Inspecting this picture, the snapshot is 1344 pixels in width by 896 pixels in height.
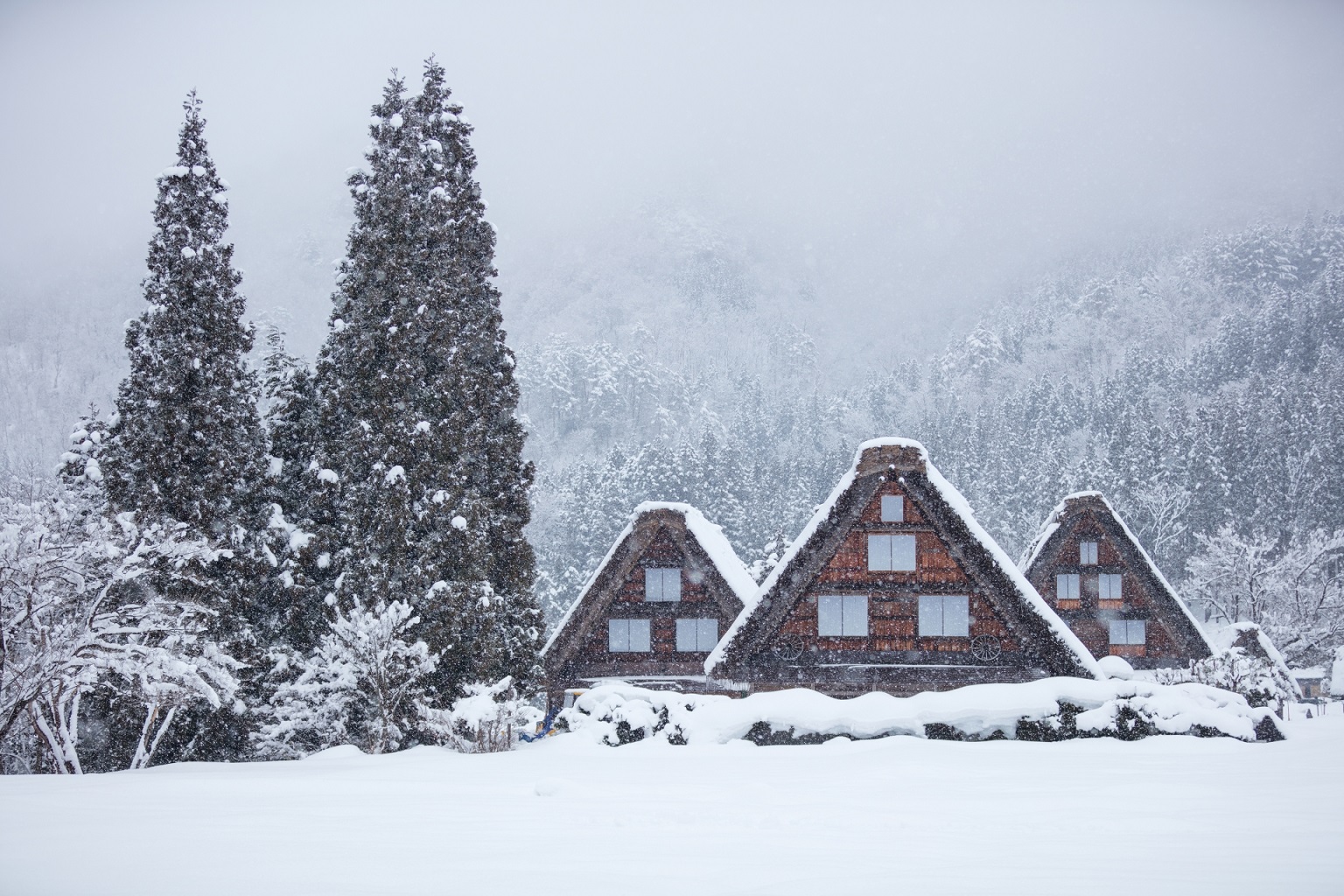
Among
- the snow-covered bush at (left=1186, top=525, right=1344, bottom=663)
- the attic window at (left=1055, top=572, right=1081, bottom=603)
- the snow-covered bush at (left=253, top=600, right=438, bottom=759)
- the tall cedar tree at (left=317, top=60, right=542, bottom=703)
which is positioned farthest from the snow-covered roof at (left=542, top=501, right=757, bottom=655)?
the snow-covered bush at (left=1186, top=525, right=1344, bottom=663)

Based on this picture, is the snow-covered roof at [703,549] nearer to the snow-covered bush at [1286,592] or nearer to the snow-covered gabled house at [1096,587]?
the snow-covered gabled house at [1096,587]

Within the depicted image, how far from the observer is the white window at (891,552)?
1022 inches

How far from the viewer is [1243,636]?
41.9 meters

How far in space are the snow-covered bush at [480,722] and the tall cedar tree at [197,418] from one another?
19.9 feet

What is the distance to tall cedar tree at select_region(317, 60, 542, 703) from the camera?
78.4 ft

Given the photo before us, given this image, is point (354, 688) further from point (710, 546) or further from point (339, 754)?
point (710, 546)

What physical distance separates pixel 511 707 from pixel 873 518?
1064cm

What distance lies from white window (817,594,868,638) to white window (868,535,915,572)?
3.36 ft

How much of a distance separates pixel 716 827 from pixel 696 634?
2530cm

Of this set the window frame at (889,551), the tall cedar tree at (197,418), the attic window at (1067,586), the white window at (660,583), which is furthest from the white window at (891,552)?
the attic window at (1067,586)

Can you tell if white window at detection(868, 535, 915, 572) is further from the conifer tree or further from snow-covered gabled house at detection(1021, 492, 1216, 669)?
snow-covered gabled house at detection(1021, 492, 1216, 669)

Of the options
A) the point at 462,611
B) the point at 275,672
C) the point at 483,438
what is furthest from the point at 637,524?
the point at 275,672

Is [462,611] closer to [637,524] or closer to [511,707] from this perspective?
[511,707]

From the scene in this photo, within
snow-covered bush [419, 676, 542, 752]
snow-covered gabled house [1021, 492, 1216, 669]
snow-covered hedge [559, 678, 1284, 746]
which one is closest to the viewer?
snow-covered hedge [559, 678, 1284, 746]
